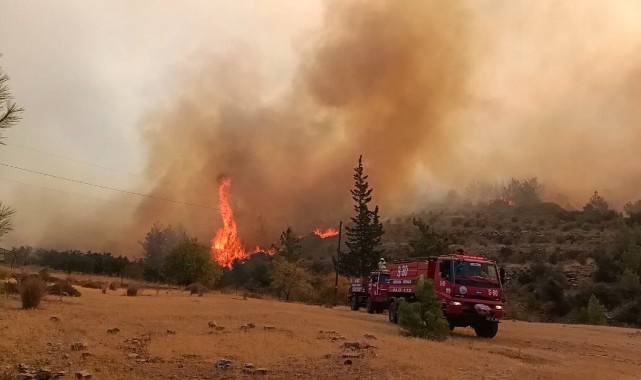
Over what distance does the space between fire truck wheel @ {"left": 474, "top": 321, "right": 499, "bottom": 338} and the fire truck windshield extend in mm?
1823

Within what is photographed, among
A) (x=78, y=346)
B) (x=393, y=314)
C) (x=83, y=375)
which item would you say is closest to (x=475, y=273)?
(x=393, y=314)

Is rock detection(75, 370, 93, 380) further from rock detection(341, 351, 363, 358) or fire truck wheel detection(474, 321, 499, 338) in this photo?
fire truck wheel detection(474, 321, 499, 338)

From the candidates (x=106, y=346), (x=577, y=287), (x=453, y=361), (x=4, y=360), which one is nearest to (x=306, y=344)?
(x=453, y=361)

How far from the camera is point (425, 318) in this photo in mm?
17703

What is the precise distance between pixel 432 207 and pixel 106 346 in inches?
4887

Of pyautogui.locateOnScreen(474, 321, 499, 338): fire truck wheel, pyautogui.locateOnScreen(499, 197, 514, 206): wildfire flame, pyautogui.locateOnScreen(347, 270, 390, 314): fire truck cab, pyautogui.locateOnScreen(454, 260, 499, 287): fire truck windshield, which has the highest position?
pyautogui.locateOnScreen(499, 197, 514, 206): wildfire flame

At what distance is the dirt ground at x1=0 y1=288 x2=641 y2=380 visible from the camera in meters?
10.5

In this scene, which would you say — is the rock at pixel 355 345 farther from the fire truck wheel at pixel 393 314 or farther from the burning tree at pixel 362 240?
the burning tree at pixel 362 240

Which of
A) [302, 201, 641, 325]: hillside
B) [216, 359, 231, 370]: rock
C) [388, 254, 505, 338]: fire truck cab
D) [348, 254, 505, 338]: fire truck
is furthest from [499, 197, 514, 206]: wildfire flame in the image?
[216, 359, 231, 370]: rock

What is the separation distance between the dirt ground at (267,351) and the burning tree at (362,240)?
151 ft

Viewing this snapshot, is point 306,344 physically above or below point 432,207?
below

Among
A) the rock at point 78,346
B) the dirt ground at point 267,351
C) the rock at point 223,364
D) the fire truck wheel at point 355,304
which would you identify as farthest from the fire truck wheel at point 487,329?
the fire truck wheel at point 355,304

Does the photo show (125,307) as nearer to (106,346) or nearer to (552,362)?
(106,346)

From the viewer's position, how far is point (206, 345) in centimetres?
1312
